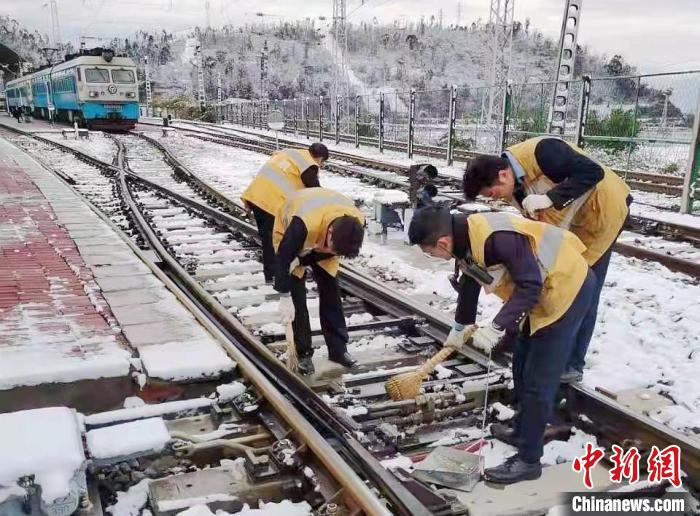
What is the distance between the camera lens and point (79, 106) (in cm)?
2794

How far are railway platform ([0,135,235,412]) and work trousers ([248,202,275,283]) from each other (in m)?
1.02

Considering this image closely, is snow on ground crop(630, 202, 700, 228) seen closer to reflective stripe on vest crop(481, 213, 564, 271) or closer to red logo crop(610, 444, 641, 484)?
red logo crop(610, 444, 641, 484)

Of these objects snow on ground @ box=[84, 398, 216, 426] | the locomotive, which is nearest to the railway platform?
snow on ground @ box=[84, 398, 216, 426]

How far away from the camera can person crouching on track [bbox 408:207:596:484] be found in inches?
118

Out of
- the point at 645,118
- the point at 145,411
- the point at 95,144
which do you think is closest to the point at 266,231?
the point at 145,411

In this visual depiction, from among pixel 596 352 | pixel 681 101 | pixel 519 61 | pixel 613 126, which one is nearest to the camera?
pixel 596 352

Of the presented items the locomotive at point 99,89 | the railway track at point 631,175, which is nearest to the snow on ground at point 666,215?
the railway track at point 631,175

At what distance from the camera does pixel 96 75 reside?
27891 mm

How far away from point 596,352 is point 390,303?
5.86 ft

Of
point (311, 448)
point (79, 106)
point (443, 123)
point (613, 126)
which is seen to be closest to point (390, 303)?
point (311, 448)

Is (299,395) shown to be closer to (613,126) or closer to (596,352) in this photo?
(596,352)

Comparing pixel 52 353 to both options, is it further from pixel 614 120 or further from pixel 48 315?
pixel 614 120

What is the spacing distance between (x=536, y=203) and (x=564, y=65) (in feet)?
39.0

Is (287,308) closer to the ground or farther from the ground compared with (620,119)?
closer to the ground
